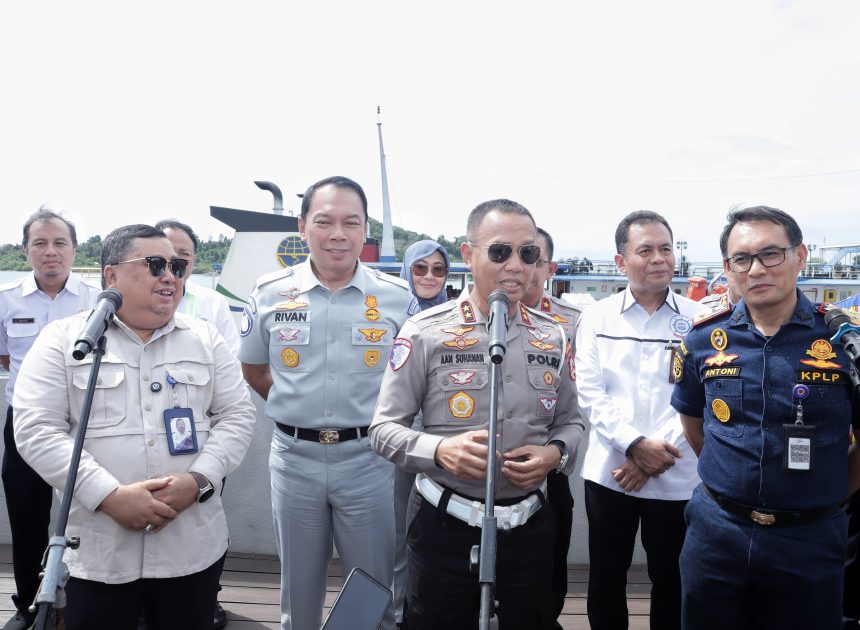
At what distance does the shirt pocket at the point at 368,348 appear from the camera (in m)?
2.63

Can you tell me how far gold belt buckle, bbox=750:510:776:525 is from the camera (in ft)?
6.33

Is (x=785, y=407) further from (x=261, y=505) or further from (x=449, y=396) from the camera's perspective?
(x=261, y=505)

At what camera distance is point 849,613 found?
9.83 ft

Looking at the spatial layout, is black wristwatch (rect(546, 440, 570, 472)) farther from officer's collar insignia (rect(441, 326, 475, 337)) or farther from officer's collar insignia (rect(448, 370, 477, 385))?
officer's collar insignia (rect(441, 326, 475, 337))

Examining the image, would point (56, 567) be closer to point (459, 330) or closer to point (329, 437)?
point (329, 437)

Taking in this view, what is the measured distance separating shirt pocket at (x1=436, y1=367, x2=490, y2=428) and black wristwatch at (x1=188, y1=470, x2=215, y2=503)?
855 millimetres

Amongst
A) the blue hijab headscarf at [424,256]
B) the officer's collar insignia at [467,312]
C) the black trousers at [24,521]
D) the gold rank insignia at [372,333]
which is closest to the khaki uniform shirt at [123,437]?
the gold rank insignia at [372,333]

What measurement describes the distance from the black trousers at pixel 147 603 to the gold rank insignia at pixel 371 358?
969 mm

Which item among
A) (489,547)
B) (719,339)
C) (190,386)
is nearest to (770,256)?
(719,339)

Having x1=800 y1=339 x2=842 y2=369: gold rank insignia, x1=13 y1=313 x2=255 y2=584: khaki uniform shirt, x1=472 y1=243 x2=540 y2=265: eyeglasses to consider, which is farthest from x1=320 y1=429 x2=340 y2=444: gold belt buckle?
x1=800 y1=339 x2=842 y2=369: gold rank insignia

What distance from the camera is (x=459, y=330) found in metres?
2.07

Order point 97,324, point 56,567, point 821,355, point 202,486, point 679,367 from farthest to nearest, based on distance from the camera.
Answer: point 679,367 → point 202,486 → point 821,355 → point 97,324 → point 56,567

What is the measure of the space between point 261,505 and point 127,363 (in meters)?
2.02

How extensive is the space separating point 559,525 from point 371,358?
4.47ft
